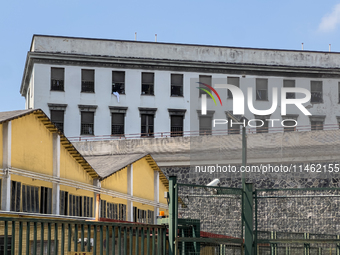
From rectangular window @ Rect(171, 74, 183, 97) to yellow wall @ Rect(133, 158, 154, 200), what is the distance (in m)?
18.9

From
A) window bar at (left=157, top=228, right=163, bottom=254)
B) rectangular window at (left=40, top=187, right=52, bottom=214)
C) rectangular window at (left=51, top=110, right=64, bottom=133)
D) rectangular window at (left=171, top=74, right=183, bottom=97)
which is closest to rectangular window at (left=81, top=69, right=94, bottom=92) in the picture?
rectangular window at (left=51, top=110, right=64, bottom=133)

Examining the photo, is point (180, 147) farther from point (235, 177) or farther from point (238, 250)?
point (238, 250)

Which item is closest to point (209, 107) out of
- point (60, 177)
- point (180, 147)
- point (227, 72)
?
point (227, 72)

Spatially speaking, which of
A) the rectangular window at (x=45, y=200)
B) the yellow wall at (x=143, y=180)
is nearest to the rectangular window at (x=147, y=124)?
the yellow wall at (x=143, y=180)

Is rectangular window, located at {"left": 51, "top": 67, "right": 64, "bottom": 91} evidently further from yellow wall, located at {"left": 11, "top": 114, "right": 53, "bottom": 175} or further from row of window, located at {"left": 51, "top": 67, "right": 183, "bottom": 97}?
yellow wall, located at {"left": 11, "top": 114, "right": 53, "bottom": 175}

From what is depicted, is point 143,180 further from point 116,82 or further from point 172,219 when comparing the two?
point 116,82

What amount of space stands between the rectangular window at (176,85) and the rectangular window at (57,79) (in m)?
8.48

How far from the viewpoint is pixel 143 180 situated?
2402 cm

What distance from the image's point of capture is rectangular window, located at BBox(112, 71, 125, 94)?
42.3 m

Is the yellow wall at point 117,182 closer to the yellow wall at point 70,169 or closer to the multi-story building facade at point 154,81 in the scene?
the yellow wall at point 70,169

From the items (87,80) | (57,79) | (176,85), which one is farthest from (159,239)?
(176,85)

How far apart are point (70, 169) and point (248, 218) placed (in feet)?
35.7

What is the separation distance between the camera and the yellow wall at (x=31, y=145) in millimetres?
15852

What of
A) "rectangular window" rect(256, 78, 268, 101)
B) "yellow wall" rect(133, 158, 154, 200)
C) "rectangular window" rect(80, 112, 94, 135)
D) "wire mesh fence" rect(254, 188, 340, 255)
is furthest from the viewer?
"rectangular window" rect(256, 78, 268, 101)
